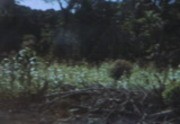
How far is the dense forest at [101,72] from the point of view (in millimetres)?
9570

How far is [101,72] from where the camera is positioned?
49.0ft

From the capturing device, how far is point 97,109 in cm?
958

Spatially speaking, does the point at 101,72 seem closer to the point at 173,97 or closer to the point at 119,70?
the point at 119,70

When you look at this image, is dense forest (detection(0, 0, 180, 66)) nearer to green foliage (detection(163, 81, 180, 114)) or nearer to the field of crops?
the field of crops

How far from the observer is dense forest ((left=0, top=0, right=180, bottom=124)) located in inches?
377

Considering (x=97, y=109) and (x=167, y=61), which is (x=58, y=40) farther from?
(x=97, y=109)

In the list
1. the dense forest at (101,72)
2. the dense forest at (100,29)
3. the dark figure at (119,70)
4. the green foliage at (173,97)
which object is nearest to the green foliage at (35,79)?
the dense forest at (101,72)

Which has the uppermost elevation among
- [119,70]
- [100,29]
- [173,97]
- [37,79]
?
[100,29]

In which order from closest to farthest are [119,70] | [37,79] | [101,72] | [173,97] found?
[173,97] < [37,79] < [119,70] < [101,72]

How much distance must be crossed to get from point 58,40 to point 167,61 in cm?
839

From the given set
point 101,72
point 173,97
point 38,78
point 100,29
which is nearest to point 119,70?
point 101,72

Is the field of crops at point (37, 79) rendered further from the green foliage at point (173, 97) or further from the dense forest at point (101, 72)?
the green foliage at point (173, 97)

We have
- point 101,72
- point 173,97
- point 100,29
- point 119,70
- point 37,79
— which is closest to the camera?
point 173,97

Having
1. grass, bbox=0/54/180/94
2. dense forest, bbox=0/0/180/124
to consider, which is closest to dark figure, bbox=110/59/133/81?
dense forest, bbox=0/0/180/124
